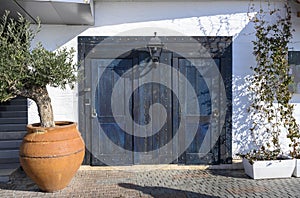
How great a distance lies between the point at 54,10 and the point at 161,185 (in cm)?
306

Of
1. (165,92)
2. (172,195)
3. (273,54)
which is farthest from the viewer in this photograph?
(165,92)

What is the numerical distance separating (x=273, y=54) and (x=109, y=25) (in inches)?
111

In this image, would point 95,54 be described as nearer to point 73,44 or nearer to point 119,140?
point 73,44

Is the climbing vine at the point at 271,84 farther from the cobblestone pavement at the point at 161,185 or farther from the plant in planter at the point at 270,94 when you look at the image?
the cobblestone pavement at the point at 161,185

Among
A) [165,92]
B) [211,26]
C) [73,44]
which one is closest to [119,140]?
[165,92]

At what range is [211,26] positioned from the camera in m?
4.98

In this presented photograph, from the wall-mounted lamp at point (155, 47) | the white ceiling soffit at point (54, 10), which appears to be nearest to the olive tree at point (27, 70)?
the white ceiling soffit at point (54, 10)

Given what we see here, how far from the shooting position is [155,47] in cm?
472

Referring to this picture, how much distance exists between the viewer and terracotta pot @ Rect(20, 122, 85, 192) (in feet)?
12.3

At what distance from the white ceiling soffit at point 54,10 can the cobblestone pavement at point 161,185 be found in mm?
2546

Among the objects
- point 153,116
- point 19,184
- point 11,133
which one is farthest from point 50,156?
point 153,116

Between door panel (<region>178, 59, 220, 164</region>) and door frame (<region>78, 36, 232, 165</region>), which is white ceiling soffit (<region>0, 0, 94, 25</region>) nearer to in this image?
door frame (<region>78, 36, 232, 165</region>)

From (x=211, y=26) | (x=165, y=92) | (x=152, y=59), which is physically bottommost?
(x=165, y=92)

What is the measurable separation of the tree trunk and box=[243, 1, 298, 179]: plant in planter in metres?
3.18
